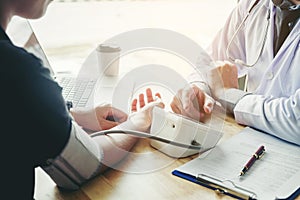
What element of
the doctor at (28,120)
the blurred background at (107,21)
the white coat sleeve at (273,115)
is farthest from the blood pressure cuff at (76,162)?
the blurred background at (107,21)

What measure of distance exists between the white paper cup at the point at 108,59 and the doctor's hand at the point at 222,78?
1.03 feet

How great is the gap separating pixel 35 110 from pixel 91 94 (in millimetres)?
642

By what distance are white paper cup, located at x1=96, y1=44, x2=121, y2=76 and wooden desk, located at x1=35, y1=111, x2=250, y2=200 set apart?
20.0 inches

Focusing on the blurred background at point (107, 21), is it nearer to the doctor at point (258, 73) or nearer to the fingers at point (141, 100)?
Answer: the doctor at point (258, 73)

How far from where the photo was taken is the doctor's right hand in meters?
0.96

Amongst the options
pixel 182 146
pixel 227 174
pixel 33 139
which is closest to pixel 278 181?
pixel 227 174

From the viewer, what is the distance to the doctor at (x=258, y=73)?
3.09 feet

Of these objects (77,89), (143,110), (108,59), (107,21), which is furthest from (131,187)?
(107,21)

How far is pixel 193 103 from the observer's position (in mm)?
993

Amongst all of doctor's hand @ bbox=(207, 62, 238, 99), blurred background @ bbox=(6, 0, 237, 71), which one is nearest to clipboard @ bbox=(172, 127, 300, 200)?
doctor's hand @ bbox=(207, 62, 238, 99)

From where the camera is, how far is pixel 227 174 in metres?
0.75

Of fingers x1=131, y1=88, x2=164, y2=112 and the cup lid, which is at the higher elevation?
the cup lid

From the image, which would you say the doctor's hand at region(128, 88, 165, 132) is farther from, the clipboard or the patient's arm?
the clipboard

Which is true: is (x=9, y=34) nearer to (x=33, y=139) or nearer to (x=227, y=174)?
(x=33, y=139)
